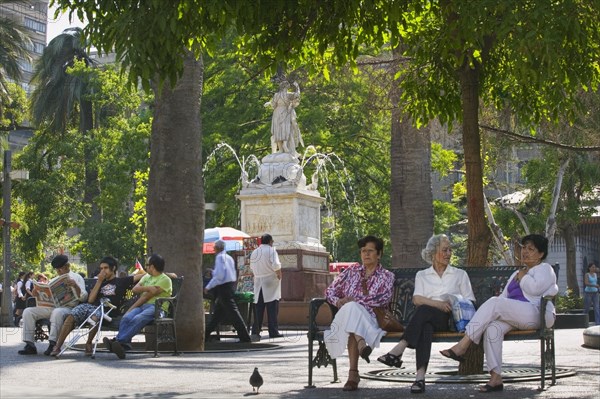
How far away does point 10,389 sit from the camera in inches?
433

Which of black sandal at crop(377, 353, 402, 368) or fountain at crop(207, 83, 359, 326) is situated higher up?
fountain at crop(207, 83, 359, 326)

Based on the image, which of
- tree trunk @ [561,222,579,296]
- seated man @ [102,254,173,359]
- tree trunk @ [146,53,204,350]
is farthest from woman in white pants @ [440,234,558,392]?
tree trunk @ [561,222,579,296]

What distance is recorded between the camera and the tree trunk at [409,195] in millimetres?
22922

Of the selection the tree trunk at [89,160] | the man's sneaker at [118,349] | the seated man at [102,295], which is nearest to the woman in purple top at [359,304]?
the man's sneaker at [118,349]

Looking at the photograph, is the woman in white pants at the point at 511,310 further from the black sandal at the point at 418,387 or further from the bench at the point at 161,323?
the bench at the point at 161,323

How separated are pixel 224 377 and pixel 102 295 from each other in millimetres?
4351

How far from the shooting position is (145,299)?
1628 cm

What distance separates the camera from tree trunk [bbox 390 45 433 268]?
22922 millimetres

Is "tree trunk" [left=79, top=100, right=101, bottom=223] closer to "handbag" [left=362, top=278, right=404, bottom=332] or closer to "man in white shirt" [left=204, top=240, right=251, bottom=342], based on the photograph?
"man in white shirt" [left=204, top=240, right=251, bottom=342]

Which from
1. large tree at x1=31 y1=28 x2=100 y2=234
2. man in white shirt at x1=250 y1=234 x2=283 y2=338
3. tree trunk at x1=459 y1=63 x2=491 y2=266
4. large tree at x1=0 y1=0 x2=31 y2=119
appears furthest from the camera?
large tree at x1=31 y1=28 x2=100 y2=234

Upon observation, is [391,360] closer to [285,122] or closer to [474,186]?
[474,186]

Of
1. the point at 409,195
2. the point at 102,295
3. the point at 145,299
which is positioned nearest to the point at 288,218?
the point at 409,195

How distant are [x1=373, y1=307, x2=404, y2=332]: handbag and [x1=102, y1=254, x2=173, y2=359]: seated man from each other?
4.92 m

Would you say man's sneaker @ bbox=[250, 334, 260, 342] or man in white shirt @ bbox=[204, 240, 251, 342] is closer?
man in white shirt @ bbox=[204, 240, 251, 342]
